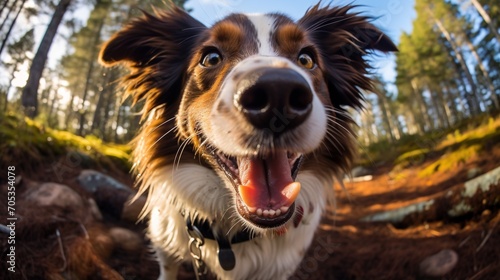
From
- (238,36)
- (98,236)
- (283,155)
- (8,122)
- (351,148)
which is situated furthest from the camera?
(8,122)

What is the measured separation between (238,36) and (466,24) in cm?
3120

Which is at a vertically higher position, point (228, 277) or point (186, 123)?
point (186, 123)

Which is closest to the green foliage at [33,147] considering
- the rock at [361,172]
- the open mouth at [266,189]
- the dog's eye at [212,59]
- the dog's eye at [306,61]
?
the dog's eye at [212,59]

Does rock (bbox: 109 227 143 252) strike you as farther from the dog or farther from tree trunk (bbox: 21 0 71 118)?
tree trunk (bbox: 21 0 71 118)

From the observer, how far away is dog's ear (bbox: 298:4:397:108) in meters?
3.22

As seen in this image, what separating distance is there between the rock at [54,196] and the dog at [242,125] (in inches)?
48.2

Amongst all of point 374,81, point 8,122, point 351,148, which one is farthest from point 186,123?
point 8,122

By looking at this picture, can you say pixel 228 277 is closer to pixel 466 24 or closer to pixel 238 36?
pixel 238 36

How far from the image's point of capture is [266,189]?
208 centimetres

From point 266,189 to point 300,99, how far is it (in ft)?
2.24

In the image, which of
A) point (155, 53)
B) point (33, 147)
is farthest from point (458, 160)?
point (33, 147)

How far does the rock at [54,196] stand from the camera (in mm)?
3510

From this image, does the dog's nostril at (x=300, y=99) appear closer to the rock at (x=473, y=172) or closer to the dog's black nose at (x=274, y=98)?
the dog's black nose at (x=274, y=98)

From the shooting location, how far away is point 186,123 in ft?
8.79
